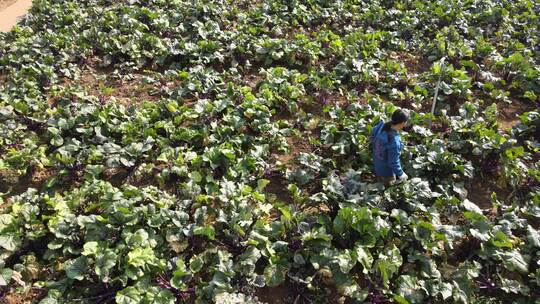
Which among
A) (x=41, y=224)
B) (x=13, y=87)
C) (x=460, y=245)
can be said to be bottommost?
(x=460, y=245)

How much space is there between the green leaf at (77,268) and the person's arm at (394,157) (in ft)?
15.3

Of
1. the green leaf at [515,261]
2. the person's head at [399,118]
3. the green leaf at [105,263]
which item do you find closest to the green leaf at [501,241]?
the green leaf at [515,261]

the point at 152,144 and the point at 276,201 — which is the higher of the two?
the point at 152,144

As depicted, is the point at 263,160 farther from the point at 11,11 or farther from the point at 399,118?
the point at 11,11

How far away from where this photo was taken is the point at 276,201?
24.1 ft

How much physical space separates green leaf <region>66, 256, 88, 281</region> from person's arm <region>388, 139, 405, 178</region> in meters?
4.67

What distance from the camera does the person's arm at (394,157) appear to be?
6.44 metres

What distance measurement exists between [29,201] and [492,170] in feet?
26.3

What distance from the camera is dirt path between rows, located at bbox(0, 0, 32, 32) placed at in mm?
13984

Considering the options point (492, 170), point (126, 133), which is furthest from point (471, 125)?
point (126, 133)

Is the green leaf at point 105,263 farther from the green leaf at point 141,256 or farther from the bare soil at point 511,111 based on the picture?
the bare soil at point 511,111

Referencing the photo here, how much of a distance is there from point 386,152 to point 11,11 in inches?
582

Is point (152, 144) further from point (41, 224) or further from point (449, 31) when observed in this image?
point (449, 31)

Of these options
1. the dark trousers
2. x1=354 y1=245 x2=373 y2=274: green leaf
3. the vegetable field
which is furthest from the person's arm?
x1=354 y1=245 x2=373 y2=274: green leaf
